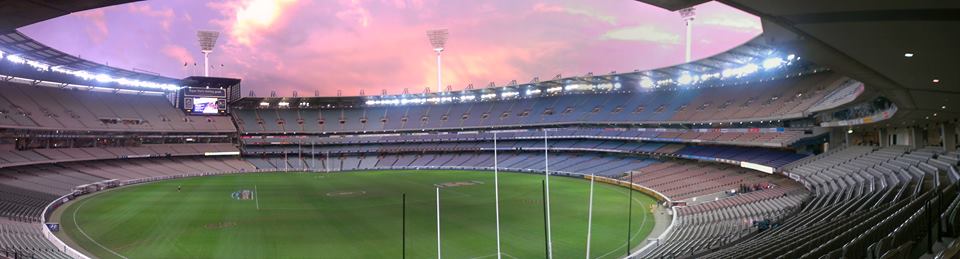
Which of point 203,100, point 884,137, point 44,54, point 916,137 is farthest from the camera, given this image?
point 203,100

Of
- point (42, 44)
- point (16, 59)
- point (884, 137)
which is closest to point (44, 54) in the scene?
point (42, 44)

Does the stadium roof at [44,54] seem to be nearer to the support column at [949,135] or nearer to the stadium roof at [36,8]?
the stadium roof at [36,8]

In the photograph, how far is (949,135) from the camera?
30.1 meters

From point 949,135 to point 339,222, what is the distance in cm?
3813

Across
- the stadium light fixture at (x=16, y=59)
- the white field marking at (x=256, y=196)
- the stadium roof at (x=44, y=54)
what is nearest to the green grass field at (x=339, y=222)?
the white field marking at (x=256, y=196)

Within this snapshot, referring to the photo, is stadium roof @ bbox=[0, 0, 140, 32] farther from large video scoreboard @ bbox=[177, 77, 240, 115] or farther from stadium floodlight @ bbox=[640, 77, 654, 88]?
large video scoreboard @ bbox=[177, 77, 240, 115]

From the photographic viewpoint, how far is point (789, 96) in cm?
4688

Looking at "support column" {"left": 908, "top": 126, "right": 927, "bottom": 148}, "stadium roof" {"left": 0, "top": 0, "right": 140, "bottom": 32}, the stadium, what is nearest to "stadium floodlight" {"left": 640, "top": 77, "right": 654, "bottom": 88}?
the stadium

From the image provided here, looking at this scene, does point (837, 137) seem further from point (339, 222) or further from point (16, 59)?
point (16, 59)

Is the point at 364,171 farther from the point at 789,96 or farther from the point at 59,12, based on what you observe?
the point at 59,12

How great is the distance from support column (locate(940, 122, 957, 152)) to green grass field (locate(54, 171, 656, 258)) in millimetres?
17661

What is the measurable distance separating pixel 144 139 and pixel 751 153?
254 feet

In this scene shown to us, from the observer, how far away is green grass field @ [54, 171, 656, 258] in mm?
25609

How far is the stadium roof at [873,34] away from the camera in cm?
602
